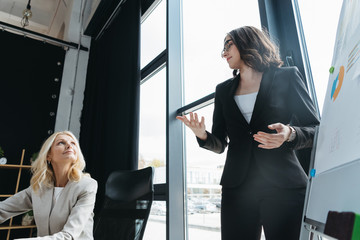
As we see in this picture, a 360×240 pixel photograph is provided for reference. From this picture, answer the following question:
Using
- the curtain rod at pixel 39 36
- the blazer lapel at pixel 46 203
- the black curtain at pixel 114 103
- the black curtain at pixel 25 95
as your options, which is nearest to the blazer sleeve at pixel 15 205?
the blazer lapel at pixel 46 203

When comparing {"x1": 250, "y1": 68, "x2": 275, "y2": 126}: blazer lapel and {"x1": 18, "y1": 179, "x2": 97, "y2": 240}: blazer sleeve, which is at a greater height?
{"x1": 250, "y1": 68, "x2": 275, "y2": 126}: blazer lapel

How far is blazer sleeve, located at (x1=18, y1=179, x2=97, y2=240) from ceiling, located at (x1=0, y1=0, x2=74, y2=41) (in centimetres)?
413

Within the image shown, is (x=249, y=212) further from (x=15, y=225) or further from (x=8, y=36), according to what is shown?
(x=8, y=36)

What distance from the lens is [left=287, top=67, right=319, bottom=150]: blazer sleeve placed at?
2.90ft

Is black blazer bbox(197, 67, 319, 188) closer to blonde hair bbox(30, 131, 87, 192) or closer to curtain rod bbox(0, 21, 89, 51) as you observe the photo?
blonde hair bbox(30, 131, 87, 192)

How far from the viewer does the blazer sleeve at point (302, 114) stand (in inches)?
34.8

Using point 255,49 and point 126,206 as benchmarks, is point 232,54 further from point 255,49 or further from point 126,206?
point 126,206

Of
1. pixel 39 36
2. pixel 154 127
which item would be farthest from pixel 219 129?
pixel 39 36

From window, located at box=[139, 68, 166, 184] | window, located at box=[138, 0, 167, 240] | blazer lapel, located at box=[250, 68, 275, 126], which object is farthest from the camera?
window, located at box=[139, 68, 166, 184]

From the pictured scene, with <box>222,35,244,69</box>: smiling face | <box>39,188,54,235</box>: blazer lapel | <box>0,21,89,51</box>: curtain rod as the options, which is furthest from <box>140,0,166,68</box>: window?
<box>39,188,54,235</box>: blazer lapel

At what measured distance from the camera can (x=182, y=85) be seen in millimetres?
2537

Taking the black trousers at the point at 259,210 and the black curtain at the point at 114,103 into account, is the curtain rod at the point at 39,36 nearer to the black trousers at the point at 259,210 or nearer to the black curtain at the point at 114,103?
the black curtain at the point at 114,103

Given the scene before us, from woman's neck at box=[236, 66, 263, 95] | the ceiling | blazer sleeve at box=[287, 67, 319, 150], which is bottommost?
blazer sleeve at box=[287, 67, 319, 150]

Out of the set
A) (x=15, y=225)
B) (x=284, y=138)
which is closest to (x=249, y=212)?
(x=284, y=138)
